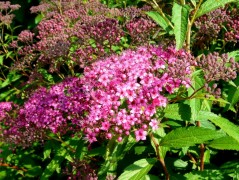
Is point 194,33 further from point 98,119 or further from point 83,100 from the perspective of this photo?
point 98,119

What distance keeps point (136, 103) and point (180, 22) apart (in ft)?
1.92

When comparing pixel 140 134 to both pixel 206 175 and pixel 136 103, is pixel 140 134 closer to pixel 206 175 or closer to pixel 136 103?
pixel 136 103

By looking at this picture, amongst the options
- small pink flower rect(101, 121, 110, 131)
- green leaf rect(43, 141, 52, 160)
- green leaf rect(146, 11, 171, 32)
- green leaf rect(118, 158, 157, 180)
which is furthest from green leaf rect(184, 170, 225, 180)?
green leaf rect(43, 141, 52, 160)

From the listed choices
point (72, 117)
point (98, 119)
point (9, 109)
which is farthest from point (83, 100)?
point (9, 109)

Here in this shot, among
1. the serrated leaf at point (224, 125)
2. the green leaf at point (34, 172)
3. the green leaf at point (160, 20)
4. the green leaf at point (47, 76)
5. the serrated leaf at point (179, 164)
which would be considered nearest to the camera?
the serrated leaf at point (224, 125)

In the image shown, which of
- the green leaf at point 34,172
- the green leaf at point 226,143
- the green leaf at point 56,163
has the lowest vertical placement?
the green leaf at point 34,172

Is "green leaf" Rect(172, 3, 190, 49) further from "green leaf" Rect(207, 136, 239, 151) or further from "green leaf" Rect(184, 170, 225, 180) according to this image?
"green leaf" Rect(184, 170, 225, 180)

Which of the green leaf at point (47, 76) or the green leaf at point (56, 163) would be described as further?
the green leaf at point (47, 76)

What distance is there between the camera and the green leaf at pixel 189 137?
184 centimetres

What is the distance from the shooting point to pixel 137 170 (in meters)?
2.01

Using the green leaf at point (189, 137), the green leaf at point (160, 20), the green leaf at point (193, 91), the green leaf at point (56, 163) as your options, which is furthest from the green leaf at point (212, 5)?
the green leaf at point (56, 163)

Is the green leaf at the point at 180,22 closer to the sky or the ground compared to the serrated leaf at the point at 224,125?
closer to the sky

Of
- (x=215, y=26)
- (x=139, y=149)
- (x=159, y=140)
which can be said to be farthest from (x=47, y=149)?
(x=215, y=26)

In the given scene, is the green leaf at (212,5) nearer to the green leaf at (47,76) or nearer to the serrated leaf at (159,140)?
the serrated leaf at (159,140)
